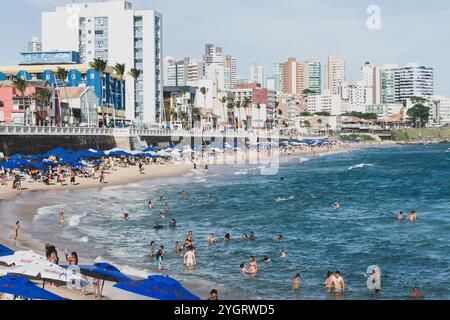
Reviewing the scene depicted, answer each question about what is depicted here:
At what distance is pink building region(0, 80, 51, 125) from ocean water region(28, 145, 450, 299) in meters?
28.3

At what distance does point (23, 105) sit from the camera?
8431cm

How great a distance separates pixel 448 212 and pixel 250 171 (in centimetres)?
4256

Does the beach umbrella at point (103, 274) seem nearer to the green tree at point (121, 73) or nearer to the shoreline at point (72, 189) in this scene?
the shoreline at point (72, 189)

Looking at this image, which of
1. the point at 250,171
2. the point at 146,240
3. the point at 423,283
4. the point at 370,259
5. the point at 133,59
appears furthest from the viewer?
the point at 133,59

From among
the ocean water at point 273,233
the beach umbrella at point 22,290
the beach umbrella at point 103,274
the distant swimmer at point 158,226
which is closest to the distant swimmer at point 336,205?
the ocean water at point 273,233

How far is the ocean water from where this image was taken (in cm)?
2444

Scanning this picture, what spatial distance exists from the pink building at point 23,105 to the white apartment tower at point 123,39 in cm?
4638

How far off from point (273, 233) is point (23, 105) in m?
58.3

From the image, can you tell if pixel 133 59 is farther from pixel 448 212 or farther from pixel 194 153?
pixel 448 212

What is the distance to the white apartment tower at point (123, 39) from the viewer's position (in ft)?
442

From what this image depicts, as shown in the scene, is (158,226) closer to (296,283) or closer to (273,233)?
(273,233)

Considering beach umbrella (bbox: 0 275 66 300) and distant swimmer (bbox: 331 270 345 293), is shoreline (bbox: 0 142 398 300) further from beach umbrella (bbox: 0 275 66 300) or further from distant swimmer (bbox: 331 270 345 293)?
distant swimmer (bbox: 331 270 345 293)
